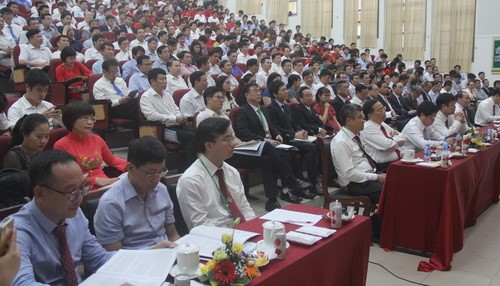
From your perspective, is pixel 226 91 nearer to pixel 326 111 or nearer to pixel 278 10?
pixel 326 111

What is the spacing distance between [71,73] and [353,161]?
3.73 metres

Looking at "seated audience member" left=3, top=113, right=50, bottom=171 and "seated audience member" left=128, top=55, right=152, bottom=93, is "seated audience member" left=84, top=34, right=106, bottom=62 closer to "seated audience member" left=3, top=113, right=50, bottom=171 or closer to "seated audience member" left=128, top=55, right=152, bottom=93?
"seated audience member" left=128, top=55, right=152, bottom=93

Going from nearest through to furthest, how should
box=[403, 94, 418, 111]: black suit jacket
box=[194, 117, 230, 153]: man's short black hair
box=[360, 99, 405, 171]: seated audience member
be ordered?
box=[194, 117, 230, 153]: man's short black hair → box=[360, 99, 405, 171]: seated audience member → box=[403, 94, 418, 111]: black suit jacket

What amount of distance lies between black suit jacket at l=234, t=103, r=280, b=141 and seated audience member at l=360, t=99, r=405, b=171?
1.08 m

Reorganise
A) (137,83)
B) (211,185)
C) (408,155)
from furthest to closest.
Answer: (137,83) < (408,155) < (211,185)

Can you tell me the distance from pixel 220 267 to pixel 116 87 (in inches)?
176

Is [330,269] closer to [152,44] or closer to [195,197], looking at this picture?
[195,197]

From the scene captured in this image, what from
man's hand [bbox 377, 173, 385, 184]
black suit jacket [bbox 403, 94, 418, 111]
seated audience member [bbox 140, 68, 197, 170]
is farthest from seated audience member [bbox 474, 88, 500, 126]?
seated audience member [bbox 140, 68, 197, 170]

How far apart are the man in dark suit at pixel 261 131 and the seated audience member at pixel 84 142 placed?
1.67m

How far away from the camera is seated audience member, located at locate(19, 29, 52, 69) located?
588 cm

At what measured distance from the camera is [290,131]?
16.3 feet

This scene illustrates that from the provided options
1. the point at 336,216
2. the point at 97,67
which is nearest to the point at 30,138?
the point at 336,216

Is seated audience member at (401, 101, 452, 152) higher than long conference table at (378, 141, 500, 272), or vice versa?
seated audience member at (401, 101, 452, 152)

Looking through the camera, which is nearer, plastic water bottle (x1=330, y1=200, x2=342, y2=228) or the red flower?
the red flower
